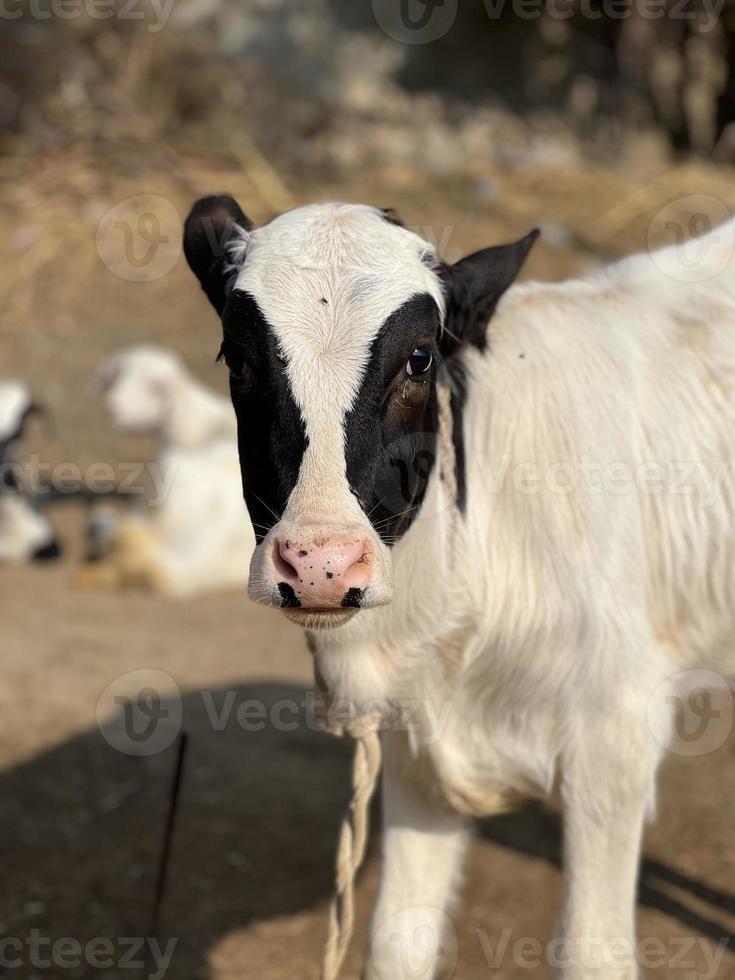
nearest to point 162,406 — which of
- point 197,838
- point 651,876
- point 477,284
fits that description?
point 197,838

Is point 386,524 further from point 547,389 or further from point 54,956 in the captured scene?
point 54,956

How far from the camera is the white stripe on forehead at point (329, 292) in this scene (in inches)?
96.0

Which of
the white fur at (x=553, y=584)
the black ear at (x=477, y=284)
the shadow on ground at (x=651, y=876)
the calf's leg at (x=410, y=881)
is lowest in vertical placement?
the shadow on ground at (x=651, y=876)

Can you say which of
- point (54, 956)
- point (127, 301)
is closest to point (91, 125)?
point (127, 301)

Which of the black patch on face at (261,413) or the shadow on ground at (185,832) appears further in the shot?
the shadow on ground at (185,832)

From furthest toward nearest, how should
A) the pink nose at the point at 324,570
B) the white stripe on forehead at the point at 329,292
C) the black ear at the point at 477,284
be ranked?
the black ear at the point at 477,284
the white stripe on forehead at the point at 329,292
the pink nose at the point at 324,570

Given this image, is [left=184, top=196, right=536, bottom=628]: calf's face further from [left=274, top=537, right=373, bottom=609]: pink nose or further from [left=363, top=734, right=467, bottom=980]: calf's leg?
[left=363, top=734, right=467, bottom=980]: calf's leg

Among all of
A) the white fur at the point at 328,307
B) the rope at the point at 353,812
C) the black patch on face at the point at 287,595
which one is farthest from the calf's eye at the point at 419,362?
the black patch on face at the point at 287,595

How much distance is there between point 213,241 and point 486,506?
3.07 feet

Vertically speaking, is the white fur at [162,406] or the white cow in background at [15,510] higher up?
the white fur at [162,406]

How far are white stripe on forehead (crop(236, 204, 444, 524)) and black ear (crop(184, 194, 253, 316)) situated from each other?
103 millimetres

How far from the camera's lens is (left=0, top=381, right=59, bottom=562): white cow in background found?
7949 millimetres

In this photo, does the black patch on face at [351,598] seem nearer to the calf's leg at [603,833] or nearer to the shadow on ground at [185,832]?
the calf's leg at [603,833]

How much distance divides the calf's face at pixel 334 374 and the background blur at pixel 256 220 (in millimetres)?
351
